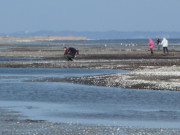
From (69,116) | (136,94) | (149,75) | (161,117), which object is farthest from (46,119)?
(149,75)

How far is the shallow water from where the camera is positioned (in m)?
16.4

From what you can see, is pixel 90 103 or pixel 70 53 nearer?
pixel 90 103

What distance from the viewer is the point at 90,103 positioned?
65.9 feet

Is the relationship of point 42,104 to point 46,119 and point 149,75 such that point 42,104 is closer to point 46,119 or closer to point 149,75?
point 46,119

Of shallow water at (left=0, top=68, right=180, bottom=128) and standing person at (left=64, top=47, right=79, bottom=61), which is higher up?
standing person at (left=64, top=47, right=79, bottom=61)

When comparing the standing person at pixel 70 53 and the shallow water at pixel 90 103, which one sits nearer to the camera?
the shallow water at pixel 90 103

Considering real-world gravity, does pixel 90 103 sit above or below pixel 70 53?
below

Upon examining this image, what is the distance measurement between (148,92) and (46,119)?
24.0 feet

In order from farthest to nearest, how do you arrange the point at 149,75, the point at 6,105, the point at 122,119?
the point at 149,75 < the point at 6,105 < the point at 122,119

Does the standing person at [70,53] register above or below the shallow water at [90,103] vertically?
above

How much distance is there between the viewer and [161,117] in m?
16.7

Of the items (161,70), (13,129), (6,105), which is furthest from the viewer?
(161,70)

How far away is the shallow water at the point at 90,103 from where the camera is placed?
16.4 m

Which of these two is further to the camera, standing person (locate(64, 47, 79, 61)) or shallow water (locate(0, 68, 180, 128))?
standing person (locate(64, 47, 79, 61))
